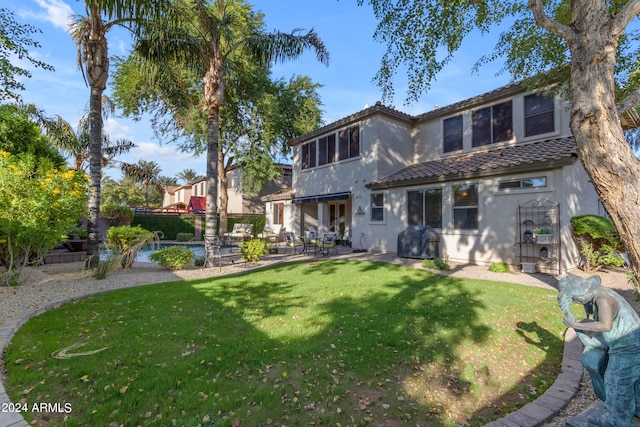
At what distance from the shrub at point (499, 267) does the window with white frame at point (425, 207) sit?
313 cm

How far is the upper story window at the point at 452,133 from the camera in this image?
15711mm

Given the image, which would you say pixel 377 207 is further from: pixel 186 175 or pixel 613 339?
pixel 186 175

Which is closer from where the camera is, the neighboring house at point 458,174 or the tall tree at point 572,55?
the tall tree at point 572,55

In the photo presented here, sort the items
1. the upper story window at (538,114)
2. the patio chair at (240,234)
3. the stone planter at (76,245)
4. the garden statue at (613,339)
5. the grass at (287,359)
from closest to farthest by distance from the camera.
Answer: the garden statue at (613,339), the grass at (287,359), the upper story window at (538,114), the stone planter at (76,245), the patio chair at (240,234)

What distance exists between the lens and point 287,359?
412 centimetres

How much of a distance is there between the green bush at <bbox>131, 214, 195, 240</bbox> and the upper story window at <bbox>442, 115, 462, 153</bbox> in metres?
22.5

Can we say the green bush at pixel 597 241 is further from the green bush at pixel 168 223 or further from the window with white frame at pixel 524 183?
the green bush at pixel 168 223

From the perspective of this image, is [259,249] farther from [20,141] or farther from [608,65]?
[608,65]

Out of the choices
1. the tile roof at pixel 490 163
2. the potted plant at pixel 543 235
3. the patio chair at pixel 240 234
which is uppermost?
the tile roof at pixel 490 163

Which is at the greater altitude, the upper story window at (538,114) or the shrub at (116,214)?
the upper story window at (538,114)

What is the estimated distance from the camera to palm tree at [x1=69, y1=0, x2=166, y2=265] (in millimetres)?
9727

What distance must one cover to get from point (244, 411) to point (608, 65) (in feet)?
20.1

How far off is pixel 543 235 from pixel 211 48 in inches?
538

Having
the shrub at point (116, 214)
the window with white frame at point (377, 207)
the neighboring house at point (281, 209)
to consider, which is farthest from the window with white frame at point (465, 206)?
the shrub at point (116, 214)
